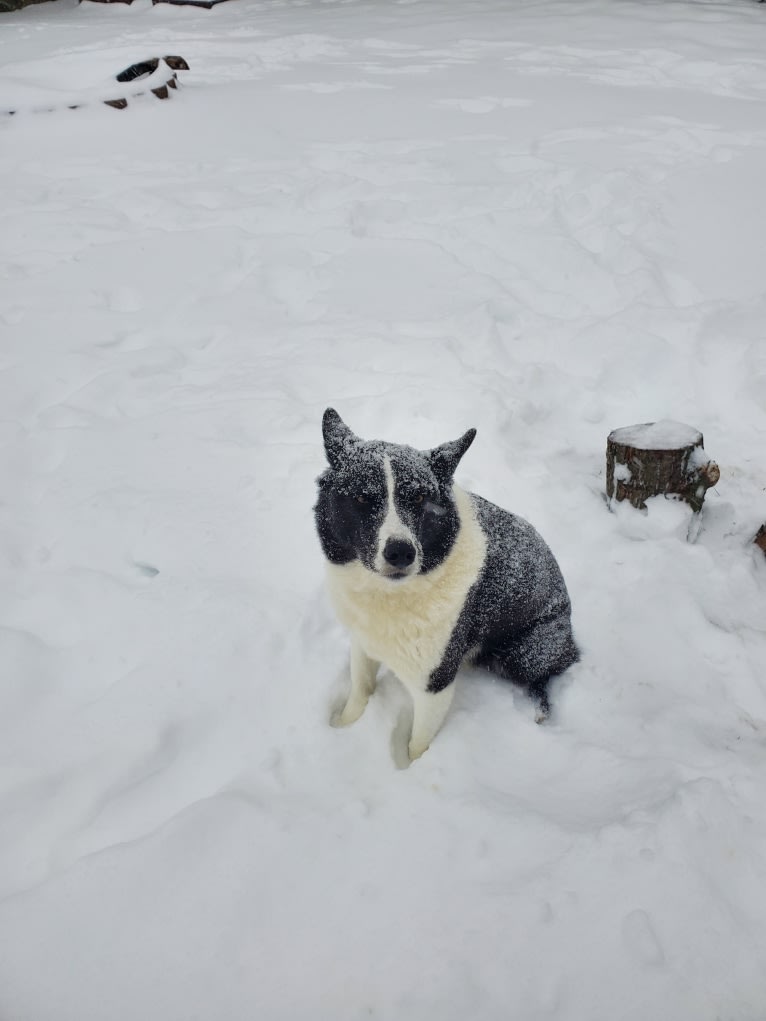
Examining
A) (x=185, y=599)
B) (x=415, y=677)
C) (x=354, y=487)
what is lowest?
(x=185, y=599)

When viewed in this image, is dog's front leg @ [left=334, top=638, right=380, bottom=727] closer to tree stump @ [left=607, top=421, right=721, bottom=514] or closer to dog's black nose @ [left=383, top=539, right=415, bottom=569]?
dog's black nose @ [left=383, top=539, right=415, bottom=569]

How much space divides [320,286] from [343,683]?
4.32 metres

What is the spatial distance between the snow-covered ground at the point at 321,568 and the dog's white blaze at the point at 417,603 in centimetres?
53

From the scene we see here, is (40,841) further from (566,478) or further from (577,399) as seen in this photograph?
(577,399)

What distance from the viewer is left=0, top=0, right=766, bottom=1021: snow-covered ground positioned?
6.23 ft

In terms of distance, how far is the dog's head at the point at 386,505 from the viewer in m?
2.11

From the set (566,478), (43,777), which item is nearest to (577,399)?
(566,478)

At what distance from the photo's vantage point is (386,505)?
215 cm

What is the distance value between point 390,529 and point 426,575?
1.04ft

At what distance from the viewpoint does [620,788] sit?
2.35m

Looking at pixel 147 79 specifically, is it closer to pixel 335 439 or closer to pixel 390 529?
pixel 335 439

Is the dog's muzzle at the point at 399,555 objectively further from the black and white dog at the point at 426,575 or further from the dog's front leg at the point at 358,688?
the dog's front leg at the point at 358,688

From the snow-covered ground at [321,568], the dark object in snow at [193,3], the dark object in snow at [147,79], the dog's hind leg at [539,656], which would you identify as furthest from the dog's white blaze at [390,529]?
the dark object in snow at [193,3]

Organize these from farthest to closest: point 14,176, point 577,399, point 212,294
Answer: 1. point 14,176
2. point 212,294
3. point 577,399
